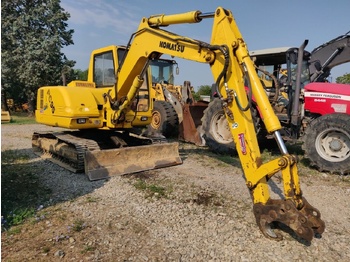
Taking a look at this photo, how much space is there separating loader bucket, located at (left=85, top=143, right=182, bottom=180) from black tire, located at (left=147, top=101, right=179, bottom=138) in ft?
10.2

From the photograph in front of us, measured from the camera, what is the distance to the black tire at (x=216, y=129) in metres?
7.30

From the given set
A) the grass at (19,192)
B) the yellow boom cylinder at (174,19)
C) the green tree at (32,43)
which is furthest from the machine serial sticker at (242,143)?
the green tree at (32,43)

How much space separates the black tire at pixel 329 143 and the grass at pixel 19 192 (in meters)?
4.66

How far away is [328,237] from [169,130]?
657 cm

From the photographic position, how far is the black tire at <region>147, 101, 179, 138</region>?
9539mm

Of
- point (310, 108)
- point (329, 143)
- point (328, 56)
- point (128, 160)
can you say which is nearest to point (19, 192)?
point (128, 160)

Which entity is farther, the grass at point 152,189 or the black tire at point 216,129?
the black tire at point 216,129

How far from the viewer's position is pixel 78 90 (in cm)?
608

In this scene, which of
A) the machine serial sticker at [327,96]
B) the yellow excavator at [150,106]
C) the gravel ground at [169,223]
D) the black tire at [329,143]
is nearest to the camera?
the gravel ground at [169,223]

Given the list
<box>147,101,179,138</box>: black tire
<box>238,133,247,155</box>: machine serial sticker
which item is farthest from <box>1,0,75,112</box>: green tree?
<box>238,133,247,155</box>: machine serial sticker

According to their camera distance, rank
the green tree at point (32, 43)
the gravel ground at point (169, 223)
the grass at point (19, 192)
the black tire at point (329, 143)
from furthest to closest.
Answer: the green tree at point (32, 43) → the black tire at point (329, 143) → the grass at point (19, 192) → the gravel ground at point (169, 223)

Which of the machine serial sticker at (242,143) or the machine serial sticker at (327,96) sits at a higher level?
the machine serial sticker at (327,96)

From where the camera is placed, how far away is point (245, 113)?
3.60 metres

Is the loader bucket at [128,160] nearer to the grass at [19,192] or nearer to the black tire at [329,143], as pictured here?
the grass at [19,192]
